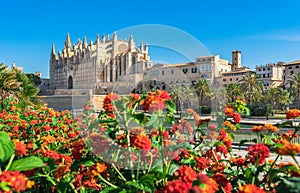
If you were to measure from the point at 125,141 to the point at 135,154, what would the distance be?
0.18 metres

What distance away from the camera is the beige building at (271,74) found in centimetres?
5360

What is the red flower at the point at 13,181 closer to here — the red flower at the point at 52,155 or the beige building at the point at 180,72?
the red flower at the point at 52,155

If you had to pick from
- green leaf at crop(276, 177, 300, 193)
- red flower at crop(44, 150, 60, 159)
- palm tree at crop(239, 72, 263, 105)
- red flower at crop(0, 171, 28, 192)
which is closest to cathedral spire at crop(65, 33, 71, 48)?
palm tree at crop(239, 72, 263, 105)

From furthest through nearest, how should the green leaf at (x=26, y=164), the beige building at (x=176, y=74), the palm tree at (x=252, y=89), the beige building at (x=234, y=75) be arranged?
the beige building at (x=234, y=75) < the palm tree at (x=252, y=89) < the beige building at (x=176, y=74) < the green leaf at (x=26, y=164)

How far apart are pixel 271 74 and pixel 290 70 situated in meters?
4.34

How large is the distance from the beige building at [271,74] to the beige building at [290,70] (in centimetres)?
109

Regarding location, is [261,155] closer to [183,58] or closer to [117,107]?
[117,107]

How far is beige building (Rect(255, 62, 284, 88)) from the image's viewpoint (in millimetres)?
53603

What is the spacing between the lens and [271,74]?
54.2 metres

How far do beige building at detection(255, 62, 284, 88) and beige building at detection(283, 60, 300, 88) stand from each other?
1.09 metres

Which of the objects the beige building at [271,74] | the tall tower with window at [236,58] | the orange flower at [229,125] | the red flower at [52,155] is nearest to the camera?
the red flower at [52,155]

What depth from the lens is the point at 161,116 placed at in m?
1.49

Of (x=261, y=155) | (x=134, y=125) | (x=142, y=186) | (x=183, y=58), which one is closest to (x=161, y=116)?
Result: (x=134, y=125)

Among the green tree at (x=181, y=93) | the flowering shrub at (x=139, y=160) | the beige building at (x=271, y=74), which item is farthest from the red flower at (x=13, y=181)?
the beige building at (x=271, y=74)
